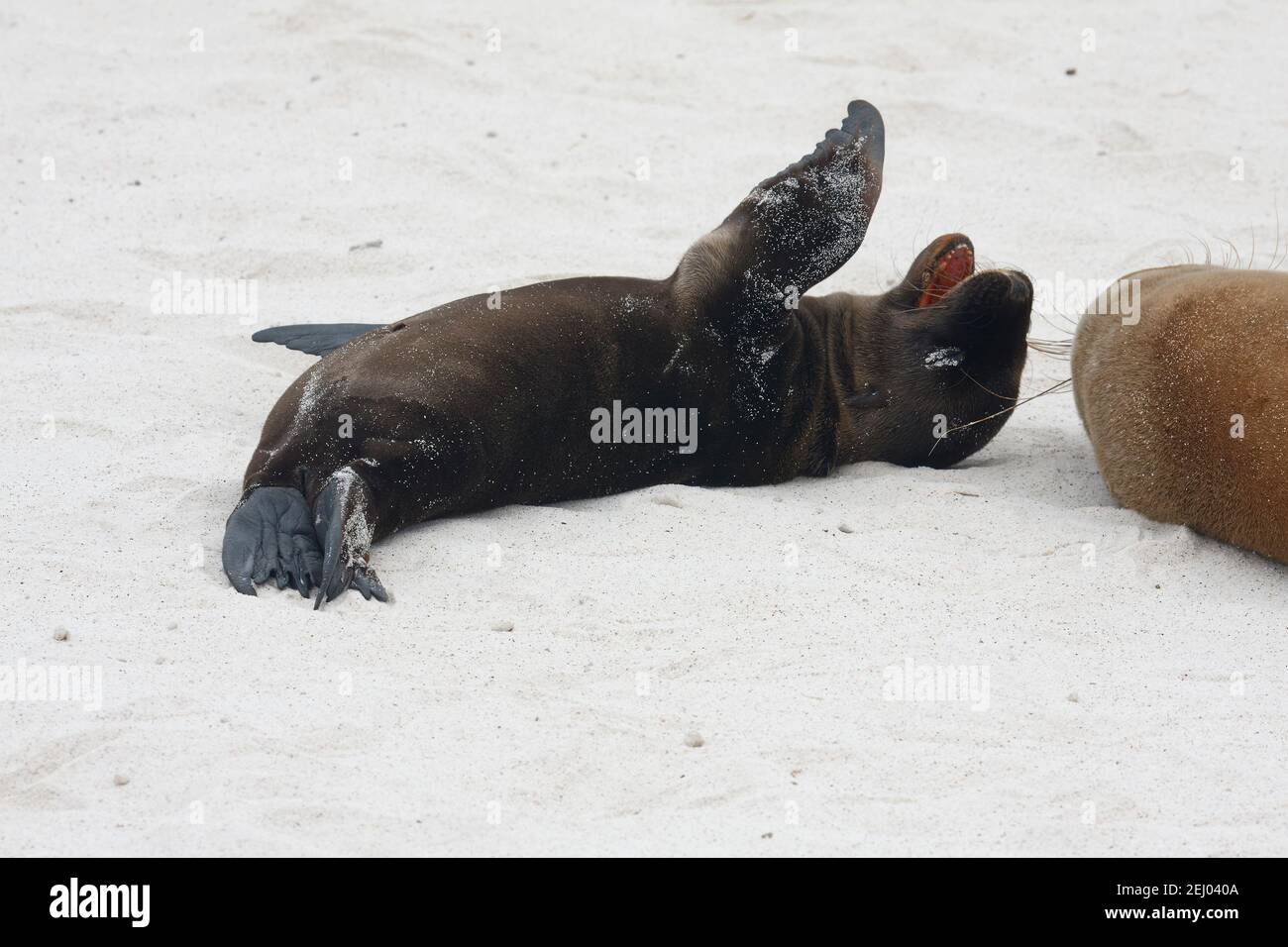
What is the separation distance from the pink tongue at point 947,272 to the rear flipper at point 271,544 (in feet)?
7.22

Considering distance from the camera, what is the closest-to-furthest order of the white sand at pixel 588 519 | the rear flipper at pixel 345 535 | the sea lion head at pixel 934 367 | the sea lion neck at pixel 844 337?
the white sand at pixel 588 519 < the rear flipper at pixel 345 535 < the sea lion head at pixel 934 367 < the sea lion neck at pixel 844 337

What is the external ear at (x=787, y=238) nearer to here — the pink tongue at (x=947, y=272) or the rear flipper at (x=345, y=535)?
the pink tongue at (x=947, y=272)

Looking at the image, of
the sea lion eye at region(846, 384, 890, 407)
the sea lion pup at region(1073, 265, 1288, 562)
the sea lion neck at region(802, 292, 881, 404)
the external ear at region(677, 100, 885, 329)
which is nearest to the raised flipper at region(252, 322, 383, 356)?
the external ear at region(677, 100, 885, 329)

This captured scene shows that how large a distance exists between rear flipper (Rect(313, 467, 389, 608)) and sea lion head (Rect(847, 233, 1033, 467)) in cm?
174

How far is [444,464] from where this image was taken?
4.35 m

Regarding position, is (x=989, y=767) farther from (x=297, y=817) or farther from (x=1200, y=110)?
(x=1200, y=110)

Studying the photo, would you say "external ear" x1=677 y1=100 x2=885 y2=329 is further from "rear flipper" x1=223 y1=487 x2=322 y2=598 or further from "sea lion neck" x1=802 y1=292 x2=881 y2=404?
"rear flipper" x1=223 y1=487 x2=322 y2=598

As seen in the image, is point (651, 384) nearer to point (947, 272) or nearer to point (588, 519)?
point (588, 519)

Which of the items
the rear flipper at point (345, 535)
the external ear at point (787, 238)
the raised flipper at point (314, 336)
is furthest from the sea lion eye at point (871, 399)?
the rear flipper at point (345, 535)

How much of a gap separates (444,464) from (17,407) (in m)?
1.49

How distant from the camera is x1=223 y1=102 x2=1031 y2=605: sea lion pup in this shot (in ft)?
14.1

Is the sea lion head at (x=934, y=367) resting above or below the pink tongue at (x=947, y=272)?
below

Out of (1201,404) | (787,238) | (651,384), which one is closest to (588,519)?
(651,384)

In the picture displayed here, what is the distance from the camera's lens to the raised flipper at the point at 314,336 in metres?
5.18
